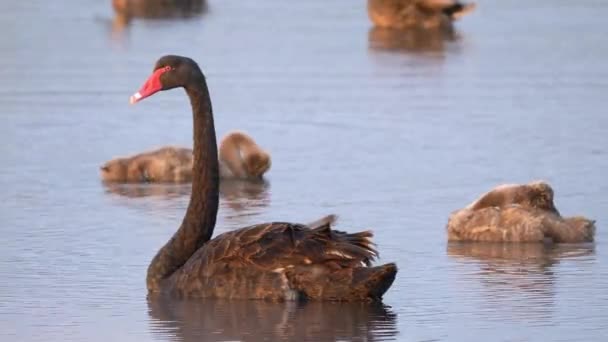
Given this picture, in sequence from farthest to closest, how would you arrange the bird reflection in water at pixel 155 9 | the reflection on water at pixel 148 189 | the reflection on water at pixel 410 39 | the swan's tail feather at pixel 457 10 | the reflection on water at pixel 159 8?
1. the reflection on water at pixel 159 8
2. the bird reflection in water at pixel 155 9
3. the swan's tail feather at pixel 457 10
4. the reflection on water at pixel 410 39
5. the reflection on water at pixel 148 189

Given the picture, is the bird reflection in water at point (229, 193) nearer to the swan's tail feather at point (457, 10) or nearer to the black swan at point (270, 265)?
the black swan at point (270, 265)

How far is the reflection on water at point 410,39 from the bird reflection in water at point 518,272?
12.6 metres

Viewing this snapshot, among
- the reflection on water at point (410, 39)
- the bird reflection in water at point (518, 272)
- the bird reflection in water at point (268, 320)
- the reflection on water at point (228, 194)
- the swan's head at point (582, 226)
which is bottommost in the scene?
the bird reflection in water at point (268, 320)

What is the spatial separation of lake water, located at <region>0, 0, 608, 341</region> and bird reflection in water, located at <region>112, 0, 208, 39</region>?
824 mm

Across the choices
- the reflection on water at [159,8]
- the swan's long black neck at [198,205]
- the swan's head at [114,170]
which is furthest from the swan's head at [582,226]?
the reflection on water at [159,8]

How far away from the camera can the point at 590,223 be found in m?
12.1

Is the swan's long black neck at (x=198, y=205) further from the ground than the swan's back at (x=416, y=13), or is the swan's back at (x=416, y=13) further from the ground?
the swan's back at (x=416, y=13)

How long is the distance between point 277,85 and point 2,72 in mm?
3682

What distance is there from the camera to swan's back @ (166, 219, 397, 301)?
33.2 feet

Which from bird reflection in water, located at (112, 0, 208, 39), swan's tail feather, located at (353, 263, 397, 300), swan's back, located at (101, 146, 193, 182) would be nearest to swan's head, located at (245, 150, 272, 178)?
swan's back, located at (101, 146, 193, 182)

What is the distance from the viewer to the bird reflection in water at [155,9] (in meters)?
29.9

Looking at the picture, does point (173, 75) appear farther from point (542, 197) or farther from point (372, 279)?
point (542, 197)

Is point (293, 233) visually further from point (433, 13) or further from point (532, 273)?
point (433, 13)

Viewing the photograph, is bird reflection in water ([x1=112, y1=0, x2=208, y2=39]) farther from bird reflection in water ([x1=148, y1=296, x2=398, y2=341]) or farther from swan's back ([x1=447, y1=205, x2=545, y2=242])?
bird reflection in water ([x1=148, y1=296, x2=398, y2=341])
